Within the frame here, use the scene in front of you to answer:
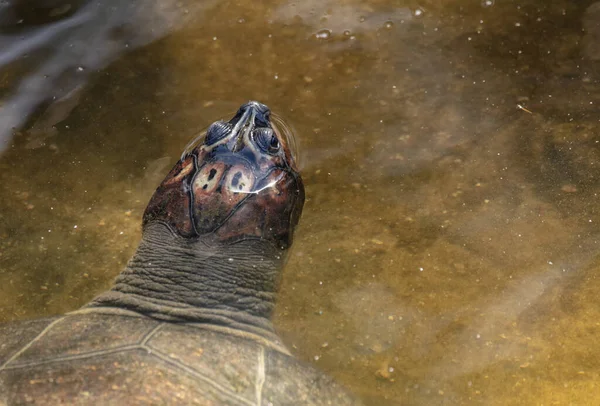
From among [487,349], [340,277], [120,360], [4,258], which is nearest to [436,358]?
[487,349]

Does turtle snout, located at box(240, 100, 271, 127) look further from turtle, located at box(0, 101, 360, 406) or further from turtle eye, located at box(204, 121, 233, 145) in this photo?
turtle eye, located at box(204, 121, 233, 145)

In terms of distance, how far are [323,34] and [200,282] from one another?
2.33m

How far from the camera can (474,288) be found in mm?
3617

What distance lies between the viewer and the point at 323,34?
201 inches

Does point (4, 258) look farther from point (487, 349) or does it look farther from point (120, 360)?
point (487, 349)

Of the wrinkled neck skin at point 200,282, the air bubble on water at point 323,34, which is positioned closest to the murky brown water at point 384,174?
the air bubble on water at point 323,34

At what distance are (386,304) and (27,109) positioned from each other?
9.66ft

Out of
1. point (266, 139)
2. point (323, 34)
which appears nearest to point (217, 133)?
point (266, 139)

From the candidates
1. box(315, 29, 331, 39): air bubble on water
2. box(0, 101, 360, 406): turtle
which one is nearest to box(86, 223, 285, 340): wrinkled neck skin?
box(0, 101, 360, 406): turtle

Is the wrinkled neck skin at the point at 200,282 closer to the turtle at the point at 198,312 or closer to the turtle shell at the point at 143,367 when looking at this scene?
the turtle at the point at 198,312

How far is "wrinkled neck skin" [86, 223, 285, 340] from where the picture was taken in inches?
140

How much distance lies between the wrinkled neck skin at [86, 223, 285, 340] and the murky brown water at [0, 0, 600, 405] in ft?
0.46

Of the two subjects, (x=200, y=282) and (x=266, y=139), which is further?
(x=266, y=139)

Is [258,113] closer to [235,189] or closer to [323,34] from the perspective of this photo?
[235,189]
